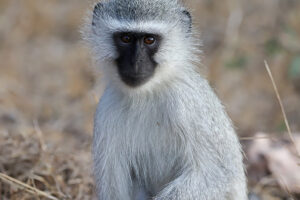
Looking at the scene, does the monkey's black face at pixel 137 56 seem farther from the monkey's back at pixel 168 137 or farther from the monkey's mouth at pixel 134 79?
the monkey's back at pixel 168 137

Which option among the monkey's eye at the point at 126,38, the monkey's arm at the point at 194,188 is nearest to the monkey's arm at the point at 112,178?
the monkey's arm at the point at 194,188

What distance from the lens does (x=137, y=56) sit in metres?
4.43

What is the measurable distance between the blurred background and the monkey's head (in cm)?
75

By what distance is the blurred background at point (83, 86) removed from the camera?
225 inches

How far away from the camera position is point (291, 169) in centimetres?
589

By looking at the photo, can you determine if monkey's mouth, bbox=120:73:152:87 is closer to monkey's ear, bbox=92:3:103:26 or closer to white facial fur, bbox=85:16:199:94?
white facial fur, bbox=85:16:199:94

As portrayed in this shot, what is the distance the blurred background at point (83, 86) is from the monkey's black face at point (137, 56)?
3.32 ft

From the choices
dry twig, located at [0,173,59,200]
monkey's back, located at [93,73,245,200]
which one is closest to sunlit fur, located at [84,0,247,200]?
monkey's back, located at [93,73,245,200]

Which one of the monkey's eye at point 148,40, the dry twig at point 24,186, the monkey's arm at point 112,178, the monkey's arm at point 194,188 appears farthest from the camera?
the dry twig at point 24,186

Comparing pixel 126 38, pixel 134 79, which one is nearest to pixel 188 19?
pixel 126 38

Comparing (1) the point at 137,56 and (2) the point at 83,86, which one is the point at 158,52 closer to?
(1) the point at 137,56

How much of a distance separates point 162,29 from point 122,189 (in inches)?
48.7

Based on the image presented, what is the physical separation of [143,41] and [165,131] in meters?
0.67

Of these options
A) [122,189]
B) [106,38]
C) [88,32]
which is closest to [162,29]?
[106,38]
